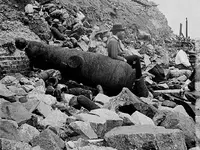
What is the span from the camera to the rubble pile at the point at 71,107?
2.81 meters

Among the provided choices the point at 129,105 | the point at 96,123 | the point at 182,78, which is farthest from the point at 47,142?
the point at 182,78

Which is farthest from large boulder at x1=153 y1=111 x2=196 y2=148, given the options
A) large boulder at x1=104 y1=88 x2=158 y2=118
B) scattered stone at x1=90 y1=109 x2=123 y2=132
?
scattered stone at x1=90 y1=109 x2=123 y2=132

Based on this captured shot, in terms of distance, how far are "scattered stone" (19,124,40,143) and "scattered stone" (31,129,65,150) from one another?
5.4 inches

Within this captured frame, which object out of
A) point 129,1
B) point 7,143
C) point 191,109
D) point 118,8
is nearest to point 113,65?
point 191,109

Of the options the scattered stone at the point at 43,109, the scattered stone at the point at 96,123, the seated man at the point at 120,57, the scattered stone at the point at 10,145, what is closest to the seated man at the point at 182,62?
the seated man at the point at 120,57

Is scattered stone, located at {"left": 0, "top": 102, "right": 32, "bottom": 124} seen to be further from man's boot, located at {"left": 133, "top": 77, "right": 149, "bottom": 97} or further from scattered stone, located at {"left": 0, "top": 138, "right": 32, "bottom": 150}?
man's boot, located at {"left": 133, "top": 77, "right": 149, "bottom": 97}

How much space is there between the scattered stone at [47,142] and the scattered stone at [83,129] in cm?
41

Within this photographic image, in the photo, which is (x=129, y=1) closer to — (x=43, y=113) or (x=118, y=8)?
(x=118, y=8)

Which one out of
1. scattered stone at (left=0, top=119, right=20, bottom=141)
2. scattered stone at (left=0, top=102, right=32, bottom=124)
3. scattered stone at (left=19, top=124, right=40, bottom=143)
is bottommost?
scattered stone at (left=19, top=124, right=40, bottom=143)

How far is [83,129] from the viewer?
3131 millimetres

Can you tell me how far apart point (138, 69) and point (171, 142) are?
3.44 m

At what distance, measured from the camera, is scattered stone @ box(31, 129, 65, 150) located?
2.59 meters

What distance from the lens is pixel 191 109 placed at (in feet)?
16.2

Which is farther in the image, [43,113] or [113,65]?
[113,65]
